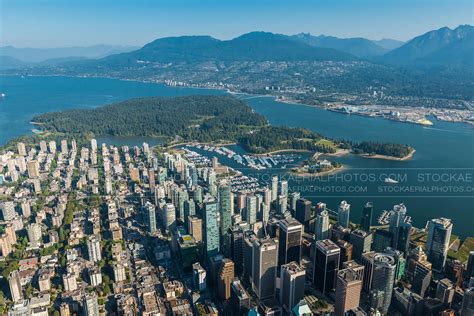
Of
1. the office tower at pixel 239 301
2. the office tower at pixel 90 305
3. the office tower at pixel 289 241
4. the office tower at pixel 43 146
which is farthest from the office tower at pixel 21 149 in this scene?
the office tower at pixel 239 301

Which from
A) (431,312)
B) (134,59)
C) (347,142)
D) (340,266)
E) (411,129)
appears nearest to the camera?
(431,312)

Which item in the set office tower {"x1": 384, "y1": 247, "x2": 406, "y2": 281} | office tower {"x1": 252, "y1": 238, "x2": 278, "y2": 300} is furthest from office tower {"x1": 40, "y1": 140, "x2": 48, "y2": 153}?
office tower {"x1": 384, "y1": 247, "x2": 406, "y2": 281}

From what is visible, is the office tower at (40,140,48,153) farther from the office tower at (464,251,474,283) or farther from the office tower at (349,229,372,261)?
the office tower at (464,251,474,283)

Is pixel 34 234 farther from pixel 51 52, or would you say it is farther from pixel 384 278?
pixel 51 52

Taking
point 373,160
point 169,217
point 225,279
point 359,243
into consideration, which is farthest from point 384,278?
point 373,160

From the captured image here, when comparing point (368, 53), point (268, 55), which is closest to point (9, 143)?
point (268, 55)

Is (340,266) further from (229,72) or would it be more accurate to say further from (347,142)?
(229,72)

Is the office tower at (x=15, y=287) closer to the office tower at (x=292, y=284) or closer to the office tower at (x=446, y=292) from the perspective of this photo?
the office tower at (x=292, y=284)
